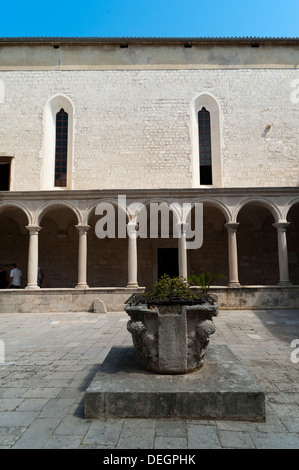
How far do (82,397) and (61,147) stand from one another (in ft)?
40.7

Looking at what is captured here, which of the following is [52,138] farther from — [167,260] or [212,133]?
[167,260]

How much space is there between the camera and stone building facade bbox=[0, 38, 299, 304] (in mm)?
13133

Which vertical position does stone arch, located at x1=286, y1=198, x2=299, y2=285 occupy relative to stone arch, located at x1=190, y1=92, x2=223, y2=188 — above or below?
below

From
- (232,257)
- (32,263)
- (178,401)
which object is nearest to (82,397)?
(178,401)

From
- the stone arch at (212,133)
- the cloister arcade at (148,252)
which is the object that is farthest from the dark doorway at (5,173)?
the stone arch at (212,133)

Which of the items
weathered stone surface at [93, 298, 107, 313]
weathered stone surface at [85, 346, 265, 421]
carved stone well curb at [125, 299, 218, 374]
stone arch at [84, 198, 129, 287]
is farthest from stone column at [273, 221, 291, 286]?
weathered stone surface at [85, 346, 265, 421]

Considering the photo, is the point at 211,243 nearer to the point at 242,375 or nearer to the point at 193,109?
the point at 193,109

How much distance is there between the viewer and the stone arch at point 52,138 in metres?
13.3

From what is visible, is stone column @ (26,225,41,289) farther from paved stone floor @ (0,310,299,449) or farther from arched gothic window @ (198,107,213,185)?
arched gothic window @ (198,107,213,185)

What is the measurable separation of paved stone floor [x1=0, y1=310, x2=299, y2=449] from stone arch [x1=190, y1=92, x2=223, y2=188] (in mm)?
7523

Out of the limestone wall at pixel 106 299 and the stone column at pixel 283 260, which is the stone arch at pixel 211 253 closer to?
the stone column at pixel 283 260

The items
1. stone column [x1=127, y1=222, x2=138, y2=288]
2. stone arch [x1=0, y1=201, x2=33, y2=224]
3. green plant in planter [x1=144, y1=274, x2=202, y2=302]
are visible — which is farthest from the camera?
→ stone arch [x1=0, y1=201, x2=33, y2=224]

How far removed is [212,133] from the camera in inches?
533
